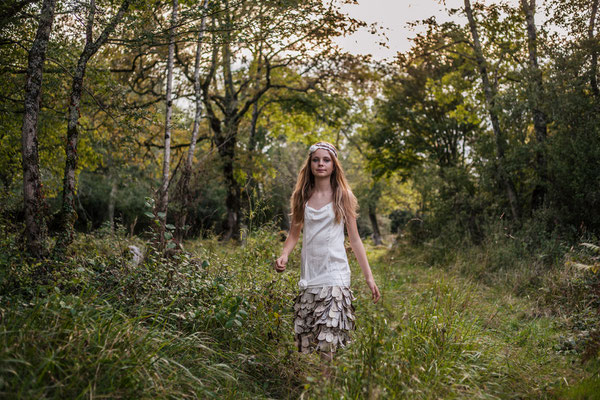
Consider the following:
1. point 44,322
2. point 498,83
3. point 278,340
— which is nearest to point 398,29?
point 498,83

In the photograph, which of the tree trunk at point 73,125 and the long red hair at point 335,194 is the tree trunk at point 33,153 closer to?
the tree trunk at point 73,125

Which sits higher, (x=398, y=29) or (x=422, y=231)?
(x=398, y=29)

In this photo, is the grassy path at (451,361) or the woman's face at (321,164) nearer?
the grassy path at (451,361)

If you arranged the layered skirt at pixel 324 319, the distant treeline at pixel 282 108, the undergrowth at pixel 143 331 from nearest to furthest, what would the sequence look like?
the undergrowth at pixel 143 331 → the layered skirt at pixel 324 319 → the distant treeline at pixel 282 108

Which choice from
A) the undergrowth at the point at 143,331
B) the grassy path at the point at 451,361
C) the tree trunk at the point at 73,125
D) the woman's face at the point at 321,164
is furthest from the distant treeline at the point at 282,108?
the grassy path at the point at 451,361

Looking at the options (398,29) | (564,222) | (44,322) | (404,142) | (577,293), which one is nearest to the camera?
(44,322)

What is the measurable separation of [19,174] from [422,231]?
10400mm

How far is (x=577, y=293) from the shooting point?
5625mm

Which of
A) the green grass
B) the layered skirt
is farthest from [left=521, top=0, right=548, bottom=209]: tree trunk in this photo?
the layered skirt

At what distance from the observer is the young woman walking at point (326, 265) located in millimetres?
3395

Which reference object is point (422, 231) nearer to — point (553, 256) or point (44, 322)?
point (553, 256)

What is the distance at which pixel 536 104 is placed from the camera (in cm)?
963

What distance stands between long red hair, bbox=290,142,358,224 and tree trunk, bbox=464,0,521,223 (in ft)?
25.4

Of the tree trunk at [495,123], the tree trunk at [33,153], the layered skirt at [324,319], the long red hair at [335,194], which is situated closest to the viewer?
the layered skirt at [324,319]
